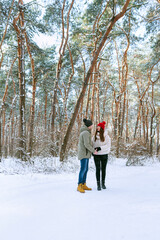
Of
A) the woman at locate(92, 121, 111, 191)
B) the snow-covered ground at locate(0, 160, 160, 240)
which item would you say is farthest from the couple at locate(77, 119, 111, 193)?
the snow-covered ground at locate(0, 160, 160, 240)

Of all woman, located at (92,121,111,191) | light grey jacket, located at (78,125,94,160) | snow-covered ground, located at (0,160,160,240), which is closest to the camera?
snow-covered ground, located at (0,160,160,240)

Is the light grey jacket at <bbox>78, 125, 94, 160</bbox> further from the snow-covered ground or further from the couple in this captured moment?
the snow-covered ground

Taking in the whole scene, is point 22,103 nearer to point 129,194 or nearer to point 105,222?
point 129,194

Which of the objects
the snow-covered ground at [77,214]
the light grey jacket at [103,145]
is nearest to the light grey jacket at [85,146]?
the light grey jacket at [103,145]

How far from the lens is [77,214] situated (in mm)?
2855

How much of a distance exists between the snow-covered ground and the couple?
1.07 ft

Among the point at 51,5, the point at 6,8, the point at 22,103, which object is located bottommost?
the point at 22,103

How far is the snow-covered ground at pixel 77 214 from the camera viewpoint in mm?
2258

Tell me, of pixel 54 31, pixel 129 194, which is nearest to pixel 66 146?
pixel 129 194

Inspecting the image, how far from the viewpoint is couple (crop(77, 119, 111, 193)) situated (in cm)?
432

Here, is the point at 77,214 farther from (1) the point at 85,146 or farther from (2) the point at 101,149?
(2) the point at 101,149

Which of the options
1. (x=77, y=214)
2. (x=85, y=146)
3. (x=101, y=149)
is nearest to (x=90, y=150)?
(x=85, y=146)

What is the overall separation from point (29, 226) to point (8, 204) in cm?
107

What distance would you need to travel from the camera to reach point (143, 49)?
17328 millimetres
